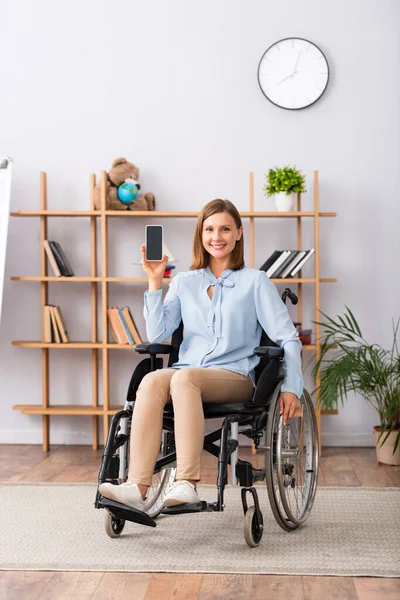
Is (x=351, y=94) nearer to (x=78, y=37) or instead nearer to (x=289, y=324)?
(x=78, y=37)

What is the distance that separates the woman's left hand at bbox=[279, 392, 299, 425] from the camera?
262 cm

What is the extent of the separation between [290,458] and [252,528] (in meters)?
0.37

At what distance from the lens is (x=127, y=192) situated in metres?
4.13

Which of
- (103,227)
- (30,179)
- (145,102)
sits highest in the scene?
(145,102)

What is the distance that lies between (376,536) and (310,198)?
2092mm

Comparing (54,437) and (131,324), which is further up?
(131,324)

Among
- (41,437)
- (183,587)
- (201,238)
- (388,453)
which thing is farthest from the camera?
(41,437)

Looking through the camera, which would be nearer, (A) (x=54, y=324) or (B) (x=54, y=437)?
(A) (x=54, y=324)

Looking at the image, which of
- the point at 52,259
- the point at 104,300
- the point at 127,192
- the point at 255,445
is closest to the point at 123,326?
the point at 104,300

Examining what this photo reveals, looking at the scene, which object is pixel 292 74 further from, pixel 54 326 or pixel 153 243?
pixel 153 243

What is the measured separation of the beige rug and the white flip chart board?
1.29 meters

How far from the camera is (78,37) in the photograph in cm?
436

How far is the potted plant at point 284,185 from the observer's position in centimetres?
403

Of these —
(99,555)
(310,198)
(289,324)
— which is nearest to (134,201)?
(310,198)
